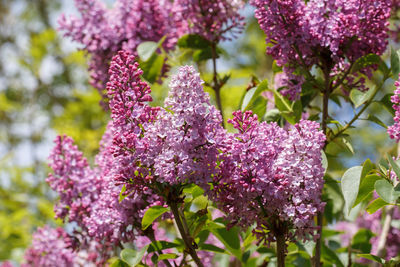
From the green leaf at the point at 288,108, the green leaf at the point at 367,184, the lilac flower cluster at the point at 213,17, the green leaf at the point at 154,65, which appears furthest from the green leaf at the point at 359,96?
the green leaf at the point at 154,65

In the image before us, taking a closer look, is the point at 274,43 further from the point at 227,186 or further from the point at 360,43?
the point at 227,186

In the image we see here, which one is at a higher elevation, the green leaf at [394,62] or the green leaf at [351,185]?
the green leaf at [394,62]

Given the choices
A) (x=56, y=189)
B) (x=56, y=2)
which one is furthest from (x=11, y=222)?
(x=56, y=2)

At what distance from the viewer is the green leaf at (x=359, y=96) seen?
1269mm

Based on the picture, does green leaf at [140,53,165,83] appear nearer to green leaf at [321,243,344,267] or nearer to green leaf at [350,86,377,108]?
green leaf at [350,86,377,108]

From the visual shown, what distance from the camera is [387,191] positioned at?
979 millimetres

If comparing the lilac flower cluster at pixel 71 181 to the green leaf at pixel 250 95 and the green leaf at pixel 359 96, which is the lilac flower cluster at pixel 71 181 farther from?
the green leaf at pixel 359 96

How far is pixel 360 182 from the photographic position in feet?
3.48

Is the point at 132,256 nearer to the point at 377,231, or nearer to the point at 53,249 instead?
the point at 53,249

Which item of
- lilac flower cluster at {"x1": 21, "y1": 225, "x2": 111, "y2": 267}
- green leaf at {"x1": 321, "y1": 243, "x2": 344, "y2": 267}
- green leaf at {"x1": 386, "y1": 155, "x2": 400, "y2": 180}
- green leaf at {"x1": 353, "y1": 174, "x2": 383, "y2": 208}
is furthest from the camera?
lilac flower cluster at {"x1": 21, "y1": 225, "x2": 111, "y2": 267}

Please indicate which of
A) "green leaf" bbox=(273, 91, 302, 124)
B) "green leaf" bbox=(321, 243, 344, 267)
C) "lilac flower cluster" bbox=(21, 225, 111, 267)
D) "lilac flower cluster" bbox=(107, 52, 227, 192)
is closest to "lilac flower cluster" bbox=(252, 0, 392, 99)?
"green leaf" bbox=(273, 91, 302, 124)

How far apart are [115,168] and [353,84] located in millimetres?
765

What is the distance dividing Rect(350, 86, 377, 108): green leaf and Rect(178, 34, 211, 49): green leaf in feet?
2.08

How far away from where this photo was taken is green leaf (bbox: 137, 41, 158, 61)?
5.19 ft
